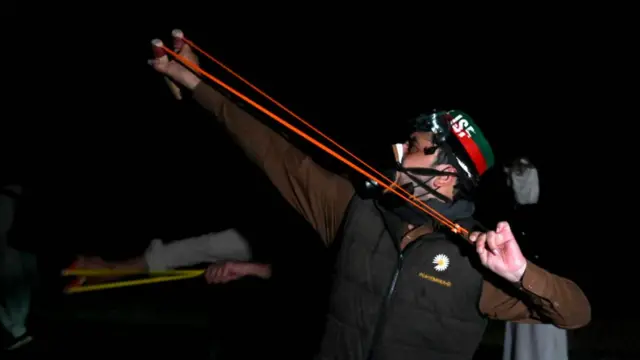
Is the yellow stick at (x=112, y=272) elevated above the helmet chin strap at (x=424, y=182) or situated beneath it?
situated beneath

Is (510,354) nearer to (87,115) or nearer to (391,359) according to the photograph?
(391,359)

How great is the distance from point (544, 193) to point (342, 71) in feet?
6.81

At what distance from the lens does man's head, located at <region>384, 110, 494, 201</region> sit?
239cm

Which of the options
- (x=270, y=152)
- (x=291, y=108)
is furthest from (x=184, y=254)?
(x=291, y=108)

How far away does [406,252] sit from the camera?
2.26m

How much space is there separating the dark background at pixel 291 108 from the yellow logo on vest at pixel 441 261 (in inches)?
88.4

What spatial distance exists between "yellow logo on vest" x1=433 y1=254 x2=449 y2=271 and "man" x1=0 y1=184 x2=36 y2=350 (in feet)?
11.7

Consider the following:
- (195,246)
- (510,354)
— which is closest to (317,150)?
(195,246)

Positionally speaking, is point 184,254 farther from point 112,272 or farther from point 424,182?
point 424,182

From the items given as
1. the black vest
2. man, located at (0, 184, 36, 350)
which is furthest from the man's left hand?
man, located at (0, 184, 36, 350)

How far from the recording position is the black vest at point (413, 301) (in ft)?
7.32

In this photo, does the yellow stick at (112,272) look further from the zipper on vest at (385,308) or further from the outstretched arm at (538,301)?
the outstretched arm at (538,301)

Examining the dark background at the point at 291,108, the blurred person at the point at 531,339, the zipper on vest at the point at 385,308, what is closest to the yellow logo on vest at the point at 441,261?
the zipper on vest at the point at 385,308

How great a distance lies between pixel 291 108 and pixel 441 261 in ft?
9.61
